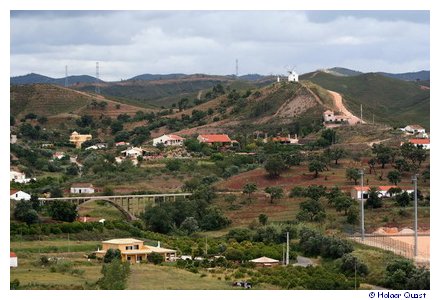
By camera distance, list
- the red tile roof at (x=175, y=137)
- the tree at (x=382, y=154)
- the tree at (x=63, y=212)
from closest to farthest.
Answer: the tree at (x=63, y=212), the tree at (x=382, y=154), the red tile roof at (x=175, y=137)

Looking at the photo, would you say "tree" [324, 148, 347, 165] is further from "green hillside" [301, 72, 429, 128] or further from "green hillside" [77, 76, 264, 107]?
"green hillside" [77, 76, 264, 107]

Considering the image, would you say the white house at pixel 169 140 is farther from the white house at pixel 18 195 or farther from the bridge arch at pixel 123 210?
the white house at pixel 18 195

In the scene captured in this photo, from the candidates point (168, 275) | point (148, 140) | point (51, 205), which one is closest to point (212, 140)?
point (148, 140)

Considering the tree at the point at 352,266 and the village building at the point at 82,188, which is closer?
the tree at the point at 352,266

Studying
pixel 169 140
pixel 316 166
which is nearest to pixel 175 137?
pixel 169 140

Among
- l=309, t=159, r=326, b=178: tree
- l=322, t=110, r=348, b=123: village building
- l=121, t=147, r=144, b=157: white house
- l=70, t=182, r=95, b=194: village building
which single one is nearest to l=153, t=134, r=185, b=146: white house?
l=121, t=147, r=144, b=157: white house

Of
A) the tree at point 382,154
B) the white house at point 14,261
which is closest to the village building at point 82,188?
the tree at point 382,154

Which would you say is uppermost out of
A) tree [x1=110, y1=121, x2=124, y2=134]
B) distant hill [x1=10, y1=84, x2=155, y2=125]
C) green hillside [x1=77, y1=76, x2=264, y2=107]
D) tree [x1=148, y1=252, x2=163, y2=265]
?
green hillside [x1=77, y1=76, x2=264, y2=107]
